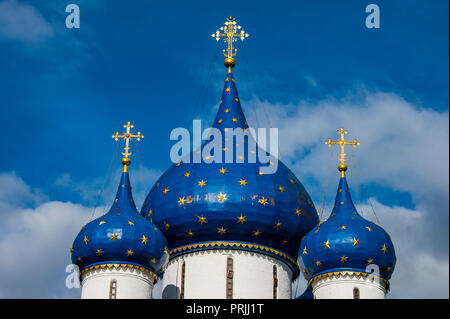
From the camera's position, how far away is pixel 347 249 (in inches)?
1003

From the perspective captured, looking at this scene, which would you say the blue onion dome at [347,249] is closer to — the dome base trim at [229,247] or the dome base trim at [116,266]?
the dome base trim at [229,247]

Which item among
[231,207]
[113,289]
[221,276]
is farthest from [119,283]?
[231,207]

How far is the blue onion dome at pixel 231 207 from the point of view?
27406mm

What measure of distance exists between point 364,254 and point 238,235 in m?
3.34

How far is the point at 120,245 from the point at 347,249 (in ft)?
16.1

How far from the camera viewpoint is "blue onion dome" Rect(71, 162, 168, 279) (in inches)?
1012

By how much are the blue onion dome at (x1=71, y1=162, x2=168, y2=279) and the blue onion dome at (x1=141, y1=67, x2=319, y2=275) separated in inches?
53.3

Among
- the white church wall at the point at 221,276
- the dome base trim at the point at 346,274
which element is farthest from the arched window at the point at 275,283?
the dome base trim at the point at 346,274

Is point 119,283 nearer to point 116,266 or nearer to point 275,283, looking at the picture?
point 116,266
